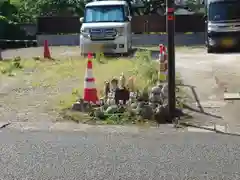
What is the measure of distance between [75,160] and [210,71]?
9.27 meters

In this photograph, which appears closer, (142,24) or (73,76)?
(73,76)

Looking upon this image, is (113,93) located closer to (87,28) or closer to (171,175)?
(171,175)

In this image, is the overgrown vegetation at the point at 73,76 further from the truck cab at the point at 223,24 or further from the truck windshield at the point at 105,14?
the truck cab at the point at 223,24

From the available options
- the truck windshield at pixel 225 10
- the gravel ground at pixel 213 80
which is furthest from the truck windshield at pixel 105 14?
the truck windshield at pixel 225 10

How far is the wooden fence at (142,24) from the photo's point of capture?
33.1 meters

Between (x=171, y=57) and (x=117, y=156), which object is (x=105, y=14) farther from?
(x=117, y=156)

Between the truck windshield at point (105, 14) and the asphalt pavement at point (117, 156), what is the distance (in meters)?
13.2

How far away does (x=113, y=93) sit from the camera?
10422 millimetres

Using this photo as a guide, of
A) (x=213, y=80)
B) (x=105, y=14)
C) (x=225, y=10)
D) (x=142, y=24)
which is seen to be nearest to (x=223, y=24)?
(x=225, y=10)

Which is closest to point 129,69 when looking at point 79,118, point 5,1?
point 79,118

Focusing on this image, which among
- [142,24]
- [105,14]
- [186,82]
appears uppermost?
[105,14]

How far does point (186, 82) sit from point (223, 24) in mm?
9820

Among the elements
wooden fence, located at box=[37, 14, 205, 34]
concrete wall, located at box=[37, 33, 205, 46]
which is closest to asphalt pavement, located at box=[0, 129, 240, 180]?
concrete wall, located at box=[37, 33, 205, 46]

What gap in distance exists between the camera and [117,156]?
22.6 feet
